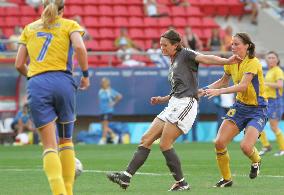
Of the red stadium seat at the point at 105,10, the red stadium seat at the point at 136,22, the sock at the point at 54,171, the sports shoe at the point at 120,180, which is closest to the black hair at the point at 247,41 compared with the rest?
the sports shoe at the point at 120,180

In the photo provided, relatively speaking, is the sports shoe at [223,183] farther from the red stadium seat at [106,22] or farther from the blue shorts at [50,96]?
the red stadium seat at [106,22]

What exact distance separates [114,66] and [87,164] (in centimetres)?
1012

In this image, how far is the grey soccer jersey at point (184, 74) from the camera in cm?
1222

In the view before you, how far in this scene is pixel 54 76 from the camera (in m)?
9.77

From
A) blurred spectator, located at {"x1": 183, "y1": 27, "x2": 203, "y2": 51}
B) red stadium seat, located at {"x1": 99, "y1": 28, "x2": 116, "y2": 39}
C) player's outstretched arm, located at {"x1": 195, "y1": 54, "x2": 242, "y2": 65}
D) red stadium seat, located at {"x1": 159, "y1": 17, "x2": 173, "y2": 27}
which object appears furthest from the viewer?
red stadium seat, located at {"x1": 159, "y1": 17, "x2": 173, "y2": 27}

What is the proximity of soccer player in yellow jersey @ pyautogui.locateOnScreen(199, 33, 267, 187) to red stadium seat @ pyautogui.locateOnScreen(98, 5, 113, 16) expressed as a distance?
17797mm

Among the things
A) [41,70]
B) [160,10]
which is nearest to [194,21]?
[160,10]

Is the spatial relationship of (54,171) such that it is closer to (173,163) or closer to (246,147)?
(173,163)

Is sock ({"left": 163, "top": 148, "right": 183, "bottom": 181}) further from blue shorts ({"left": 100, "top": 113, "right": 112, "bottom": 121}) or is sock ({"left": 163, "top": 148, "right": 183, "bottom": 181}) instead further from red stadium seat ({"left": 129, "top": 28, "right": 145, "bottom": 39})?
red stadium seat ({"left": 129, "top": 28, "right": 145, "bottom": 39})

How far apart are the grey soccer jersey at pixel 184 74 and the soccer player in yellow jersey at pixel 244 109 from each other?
489 millimetres

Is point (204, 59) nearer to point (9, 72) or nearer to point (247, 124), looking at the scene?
point (247, 124)

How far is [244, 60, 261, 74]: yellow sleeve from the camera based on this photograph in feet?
41.7

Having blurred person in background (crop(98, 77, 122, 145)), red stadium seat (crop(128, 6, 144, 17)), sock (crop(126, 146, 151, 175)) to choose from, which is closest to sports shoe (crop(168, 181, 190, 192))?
sock (crop(126, 146, 151, 175))

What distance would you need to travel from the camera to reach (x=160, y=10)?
104ft
